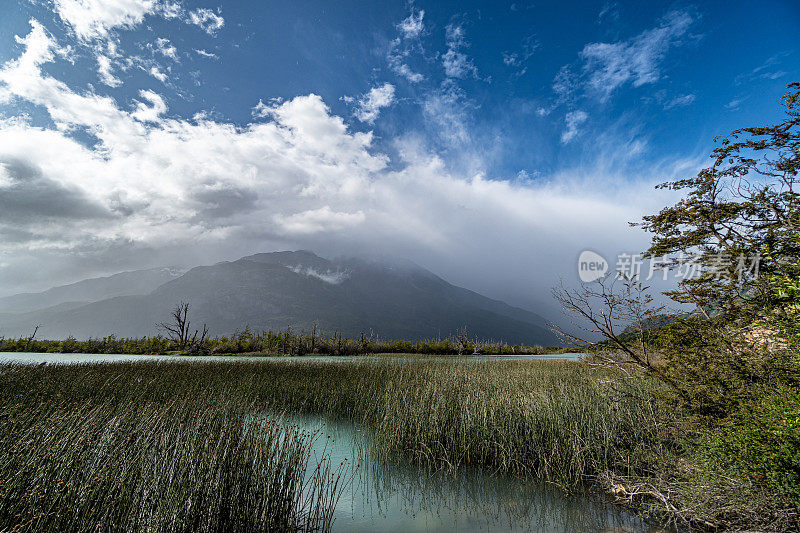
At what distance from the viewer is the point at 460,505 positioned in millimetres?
3859

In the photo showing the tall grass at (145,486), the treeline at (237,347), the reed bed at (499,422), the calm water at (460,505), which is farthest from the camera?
the treeline at (237,347)

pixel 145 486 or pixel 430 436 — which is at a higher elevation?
pixel 145 486

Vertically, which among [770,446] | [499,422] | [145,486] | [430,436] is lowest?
[430,436]

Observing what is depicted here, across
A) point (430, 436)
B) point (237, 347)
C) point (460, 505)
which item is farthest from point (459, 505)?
point (237, 347)

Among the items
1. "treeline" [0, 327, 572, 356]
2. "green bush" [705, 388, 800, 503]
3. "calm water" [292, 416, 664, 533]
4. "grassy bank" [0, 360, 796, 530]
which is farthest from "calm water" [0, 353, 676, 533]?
"treeline" [0, 327, 572, 356]

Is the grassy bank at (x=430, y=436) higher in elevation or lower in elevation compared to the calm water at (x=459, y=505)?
higher

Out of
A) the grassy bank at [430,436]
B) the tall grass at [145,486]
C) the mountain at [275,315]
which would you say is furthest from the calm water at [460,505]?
the mountain at [275,315]

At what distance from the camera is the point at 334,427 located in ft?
23.4

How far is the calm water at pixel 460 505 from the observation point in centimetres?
342

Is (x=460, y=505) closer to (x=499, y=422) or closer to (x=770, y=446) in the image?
(x=499, y=422)

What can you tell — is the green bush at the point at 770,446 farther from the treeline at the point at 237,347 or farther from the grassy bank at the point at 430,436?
the treeline at the point at 237,347

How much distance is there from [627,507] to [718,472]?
1244 millimetres

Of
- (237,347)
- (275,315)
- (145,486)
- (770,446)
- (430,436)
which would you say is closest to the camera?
(770,446)

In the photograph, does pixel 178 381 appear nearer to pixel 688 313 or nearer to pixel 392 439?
pixel 392 439
